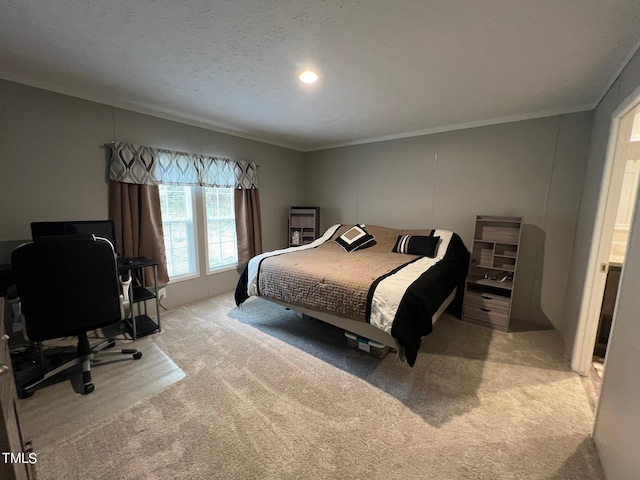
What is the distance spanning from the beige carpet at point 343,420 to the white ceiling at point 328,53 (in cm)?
239

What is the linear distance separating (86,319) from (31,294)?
35 cm

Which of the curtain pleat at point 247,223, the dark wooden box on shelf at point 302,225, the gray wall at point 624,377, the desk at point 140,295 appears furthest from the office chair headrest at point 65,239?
the gray wall at point 624,377

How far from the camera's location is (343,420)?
1673 mm

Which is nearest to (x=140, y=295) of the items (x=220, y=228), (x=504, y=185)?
(x=220, y=228)

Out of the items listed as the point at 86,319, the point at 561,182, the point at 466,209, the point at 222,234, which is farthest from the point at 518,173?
the point at 86,319

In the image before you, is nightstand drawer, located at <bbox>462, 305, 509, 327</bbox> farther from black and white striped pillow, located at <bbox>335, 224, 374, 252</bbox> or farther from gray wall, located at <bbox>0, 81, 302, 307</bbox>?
gray wall, located at <bbox>0, 81, 302, 307</bbox>

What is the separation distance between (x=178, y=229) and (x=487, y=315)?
393 centimetres

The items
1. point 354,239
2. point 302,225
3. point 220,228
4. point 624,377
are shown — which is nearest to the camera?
point 624,377

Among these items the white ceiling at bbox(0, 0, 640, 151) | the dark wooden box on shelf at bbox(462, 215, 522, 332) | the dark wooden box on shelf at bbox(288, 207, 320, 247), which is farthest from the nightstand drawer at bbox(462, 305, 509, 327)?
the dark wooden box on shelf at bbox(288, 207, 320, 247)

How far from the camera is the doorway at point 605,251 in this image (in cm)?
188

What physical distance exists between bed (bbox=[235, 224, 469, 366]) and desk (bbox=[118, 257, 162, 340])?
882 millimetres

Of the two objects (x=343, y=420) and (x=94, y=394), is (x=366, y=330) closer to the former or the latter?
(x=343, y=420)

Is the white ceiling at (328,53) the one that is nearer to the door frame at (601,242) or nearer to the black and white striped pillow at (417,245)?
the door frame at (601,242)

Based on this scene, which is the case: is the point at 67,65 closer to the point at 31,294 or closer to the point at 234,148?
the point at 31,294
